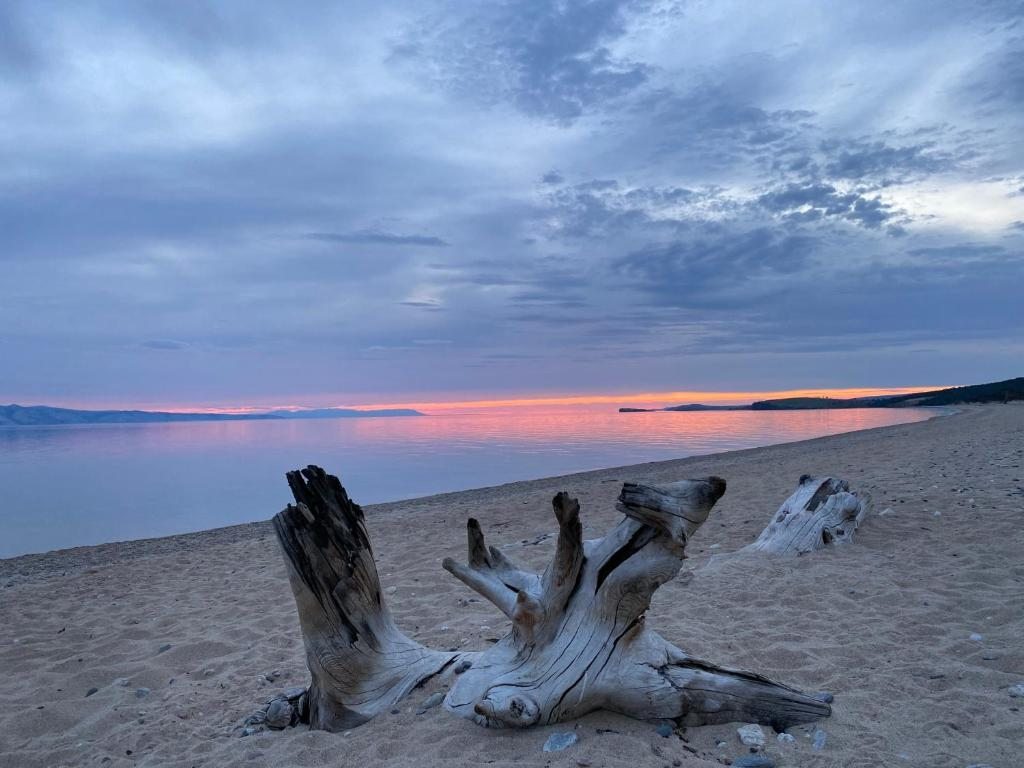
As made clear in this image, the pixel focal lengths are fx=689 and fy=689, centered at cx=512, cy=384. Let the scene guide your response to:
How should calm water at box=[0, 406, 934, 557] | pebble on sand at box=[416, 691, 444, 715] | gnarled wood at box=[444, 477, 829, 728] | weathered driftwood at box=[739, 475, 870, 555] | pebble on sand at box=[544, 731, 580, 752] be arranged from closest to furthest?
pebble on sand at box=[544, 731, 580, 752] < gnarled wood at box=[444, 477, 829, 728] < pebble on sand at box=[416, 691, 444, 715] < weathered driftwood at box=[739, 475, 870, 555] < calm water at box=[0, 406, 934, 557]

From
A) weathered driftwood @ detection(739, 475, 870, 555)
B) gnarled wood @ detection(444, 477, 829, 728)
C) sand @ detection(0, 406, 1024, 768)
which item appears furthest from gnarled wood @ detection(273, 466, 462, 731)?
weathered driftwood @ detection(739, 475, 870, 555)

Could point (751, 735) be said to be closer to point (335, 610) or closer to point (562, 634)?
point (562, 634)

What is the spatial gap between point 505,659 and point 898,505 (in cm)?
877

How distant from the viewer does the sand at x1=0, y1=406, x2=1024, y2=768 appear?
12.1 feet

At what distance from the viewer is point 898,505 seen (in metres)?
10.6

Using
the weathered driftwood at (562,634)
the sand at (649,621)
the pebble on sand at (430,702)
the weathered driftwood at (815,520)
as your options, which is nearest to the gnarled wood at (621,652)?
the weathered driftwood at (562,634)

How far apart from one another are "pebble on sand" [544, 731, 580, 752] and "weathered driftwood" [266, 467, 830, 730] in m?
0.15

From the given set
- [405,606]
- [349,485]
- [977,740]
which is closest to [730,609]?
[977,740]

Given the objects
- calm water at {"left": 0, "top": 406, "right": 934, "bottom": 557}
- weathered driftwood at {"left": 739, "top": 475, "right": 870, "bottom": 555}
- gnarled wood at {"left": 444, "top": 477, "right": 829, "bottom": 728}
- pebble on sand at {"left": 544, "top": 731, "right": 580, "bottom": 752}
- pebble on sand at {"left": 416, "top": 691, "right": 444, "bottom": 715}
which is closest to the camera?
pebble on sand at {"left": 544, "top": 731, "right": 580, "bottom": 752}

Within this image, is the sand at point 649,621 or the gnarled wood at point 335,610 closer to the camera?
the sand at point 649,621

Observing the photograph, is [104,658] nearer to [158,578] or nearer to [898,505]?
[158,578]

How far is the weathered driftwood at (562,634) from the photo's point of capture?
148 inches

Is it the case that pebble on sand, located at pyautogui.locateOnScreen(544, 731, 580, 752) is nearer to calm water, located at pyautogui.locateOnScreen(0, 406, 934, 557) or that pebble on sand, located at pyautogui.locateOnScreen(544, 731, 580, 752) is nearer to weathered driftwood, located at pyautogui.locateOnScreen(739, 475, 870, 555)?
weathered driftwood, located at pyautogui.locateOnScreen(739, 475, 870, 555)

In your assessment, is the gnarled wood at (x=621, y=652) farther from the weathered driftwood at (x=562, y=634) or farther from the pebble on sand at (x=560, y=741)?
the pebble on sand at (x=560, y=741)
